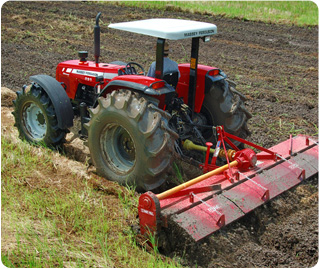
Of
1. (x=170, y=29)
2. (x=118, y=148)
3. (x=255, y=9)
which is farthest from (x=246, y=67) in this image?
(x=255, y=9)

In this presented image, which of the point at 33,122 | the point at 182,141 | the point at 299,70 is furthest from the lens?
the point at 299,70

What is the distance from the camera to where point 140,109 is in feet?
14.3

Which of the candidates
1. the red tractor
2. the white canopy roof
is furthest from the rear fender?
the white canopy roof

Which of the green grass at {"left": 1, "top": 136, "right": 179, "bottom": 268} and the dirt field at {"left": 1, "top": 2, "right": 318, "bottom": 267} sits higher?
the dirt field at {"left": 1, "top": 2, "right": 318, "bottom": 267}

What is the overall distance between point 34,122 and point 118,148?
1.57 meters

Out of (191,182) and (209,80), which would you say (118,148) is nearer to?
(191,182)

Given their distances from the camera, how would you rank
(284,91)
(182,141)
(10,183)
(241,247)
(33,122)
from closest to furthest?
(241,247) → (10,183) → (182,141) → (33,122) → (284,91)

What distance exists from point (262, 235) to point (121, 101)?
6.23 ft

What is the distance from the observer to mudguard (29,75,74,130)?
5375 mm

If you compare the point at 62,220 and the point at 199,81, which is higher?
the point at 199,81

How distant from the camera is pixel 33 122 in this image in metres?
5.86

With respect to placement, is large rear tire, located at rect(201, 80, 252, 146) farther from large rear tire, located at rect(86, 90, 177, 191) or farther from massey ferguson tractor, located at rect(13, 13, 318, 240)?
large rear tire, located at rect(86, 90, 177, 191)

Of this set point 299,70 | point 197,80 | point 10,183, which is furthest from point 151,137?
point 299,70

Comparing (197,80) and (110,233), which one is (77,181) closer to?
(110,233)
